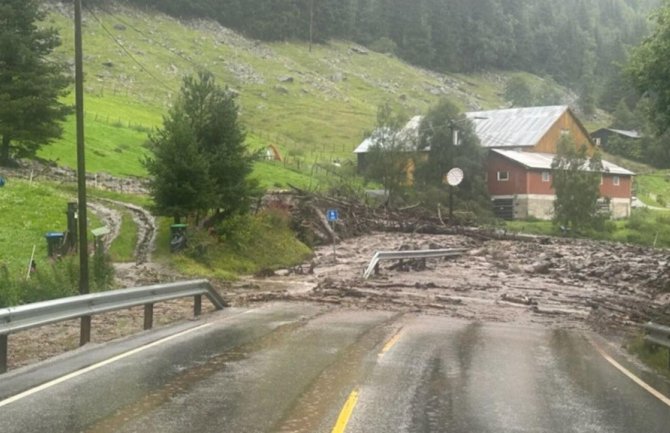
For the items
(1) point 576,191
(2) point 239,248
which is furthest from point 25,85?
(1) point 576,191

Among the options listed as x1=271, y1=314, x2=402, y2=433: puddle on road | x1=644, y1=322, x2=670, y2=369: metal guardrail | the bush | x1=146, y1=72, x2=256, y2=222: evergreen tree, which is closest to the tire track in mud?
x1=146, y1=72, x2=256, y2=222: evergreen tree

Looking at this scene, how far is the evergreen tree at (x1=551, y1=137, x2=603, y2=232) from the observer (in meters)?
61.8

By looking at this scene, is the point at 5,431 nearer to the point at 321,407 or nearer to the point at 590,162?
the point at 321,407

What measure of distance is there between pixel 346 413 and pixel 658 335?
7710mm

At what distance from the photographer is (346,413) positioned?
8484mm

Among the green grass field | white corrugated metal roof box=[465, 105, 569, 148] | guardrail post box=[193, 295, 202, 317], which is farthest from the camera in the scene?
white corrugated metal roof box=[465, 105, 569, 148]

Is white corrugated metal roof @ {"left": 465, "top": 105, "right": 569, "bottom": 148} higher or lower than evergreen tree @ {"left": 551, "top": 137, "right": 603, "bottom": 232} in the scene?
higher

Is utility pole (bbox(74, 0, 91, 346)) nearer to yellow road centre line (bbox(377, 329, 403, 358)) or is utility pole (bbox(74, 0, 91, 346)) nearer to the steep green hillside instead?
yellow road centre line (bbox(377, 329, 403, 358))

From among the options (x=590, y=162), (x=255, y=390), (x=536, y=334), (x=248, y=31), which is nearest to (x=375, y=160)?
(x=590, y=162)

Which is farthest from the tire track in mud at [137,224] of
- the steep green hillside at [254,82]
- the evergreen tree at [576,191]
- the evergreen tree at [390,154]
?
the evergreen tree at [576,191]

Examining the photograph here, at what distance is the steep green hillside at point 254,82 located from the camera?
294 ft

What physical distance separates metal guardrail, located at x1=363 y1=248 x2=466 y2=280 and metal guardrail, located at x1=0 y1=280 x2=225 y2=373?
1093 centimetres

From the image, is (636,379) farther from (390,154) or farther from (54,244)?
(390,154)

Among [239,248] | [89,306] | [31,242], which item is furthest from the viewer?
[239,248]
